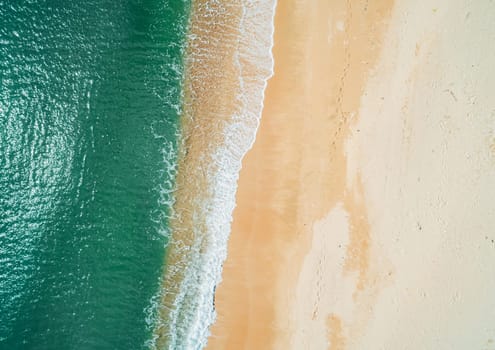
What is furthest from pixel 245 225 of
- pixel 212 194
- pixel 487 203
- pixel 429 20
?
pixel 429 20

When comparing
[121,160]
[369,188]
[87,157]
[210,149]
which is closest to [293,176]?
[369,188]

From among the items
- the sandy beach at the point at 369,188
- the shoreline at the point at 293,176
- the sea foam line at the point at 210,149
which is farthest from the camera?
the sea foam line at the point at 210,149

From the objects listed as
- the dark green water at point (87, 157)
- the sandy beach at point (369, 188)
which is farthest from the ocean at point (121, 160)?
the sandy beach at point (369, 188)

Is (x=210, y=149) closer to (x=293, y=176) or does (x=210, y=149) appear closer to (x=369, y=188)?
(x=293, y=176)

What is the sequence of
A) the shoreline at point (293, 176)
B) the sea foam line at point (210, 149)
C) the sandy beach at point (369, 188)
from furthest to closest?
the sea foam line at point (210, 149), the shoreline at point (293, 176), the sandy beach at point (369, 188)

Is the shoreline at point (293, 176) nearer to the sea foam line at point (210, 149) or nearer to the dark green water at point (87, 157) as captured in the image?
the sea foam line at point (210, 149)

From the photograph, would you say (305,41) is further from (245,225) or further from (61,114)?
(61,114)

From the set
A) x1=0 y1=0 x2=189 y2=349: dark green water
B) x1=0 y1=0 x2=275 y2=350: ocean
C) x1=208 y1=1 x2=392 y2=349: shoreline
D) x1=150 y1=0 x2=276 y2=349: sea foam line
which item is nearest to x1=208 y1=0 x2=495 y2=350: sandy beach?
x1=208 y1=1 x2=392 y2=349: shoreline
